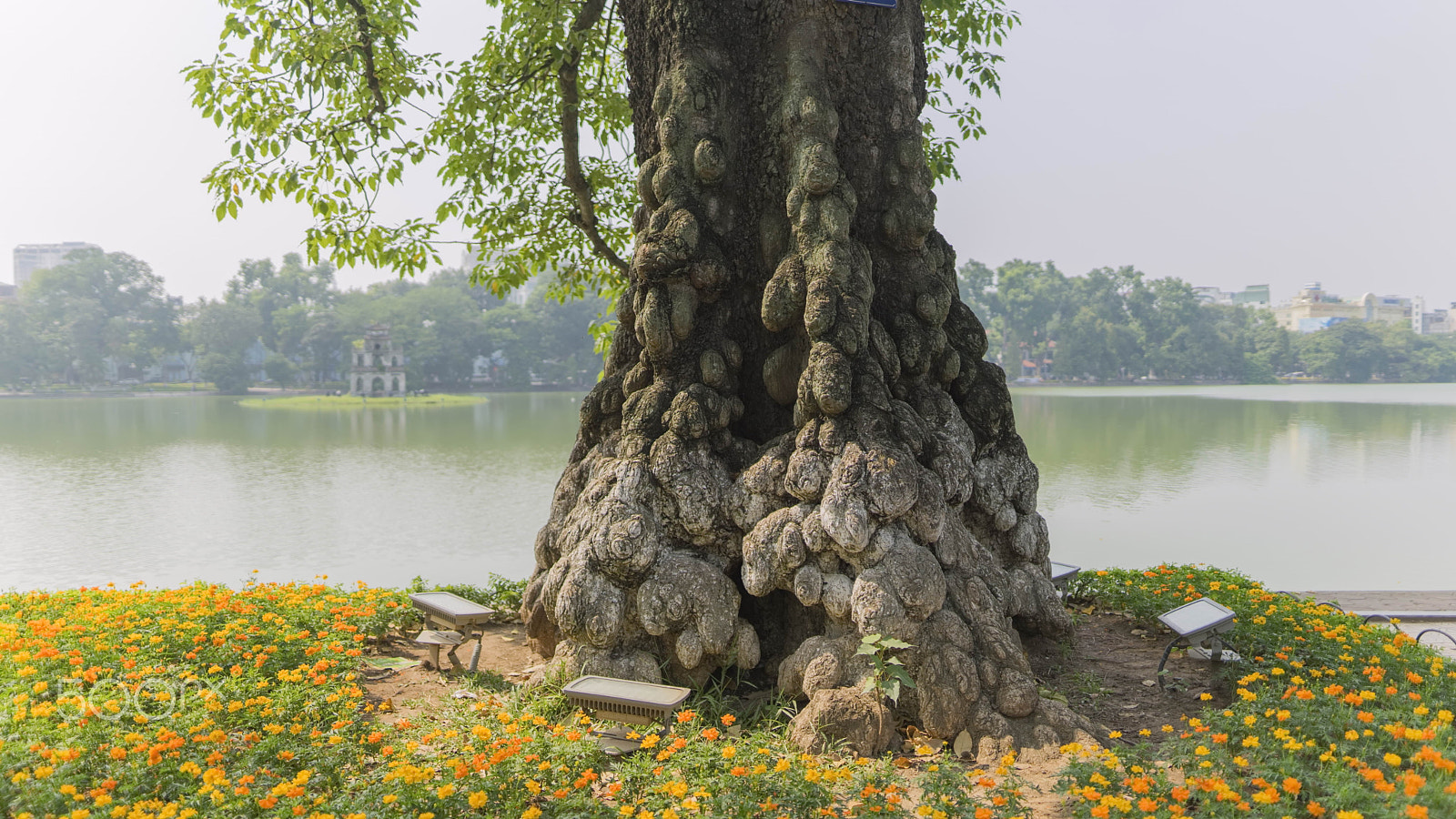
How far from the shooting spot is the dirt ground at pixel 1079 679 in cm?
382

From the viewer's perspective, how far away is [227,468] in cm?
1923

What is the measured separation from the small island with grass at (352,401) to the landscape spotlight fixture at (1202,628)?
45.1 meters

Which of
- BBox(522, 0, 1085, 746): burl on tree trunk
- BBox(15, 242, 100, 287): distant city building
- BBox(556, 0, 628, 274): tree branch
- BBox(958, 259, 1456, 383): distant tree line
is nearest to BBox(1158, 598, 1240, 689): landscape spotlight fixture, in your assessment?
BBox(522, 0, 1085, 746): burl on tree trunk

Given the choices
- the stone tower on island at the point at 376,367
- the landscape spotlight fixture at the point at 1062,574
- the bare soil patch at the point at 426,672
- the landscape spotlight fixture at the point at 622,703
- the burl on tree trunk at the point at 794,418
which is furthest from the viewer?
the stone tower on island at the point at 376,367

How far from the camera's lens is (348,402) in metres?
47.2

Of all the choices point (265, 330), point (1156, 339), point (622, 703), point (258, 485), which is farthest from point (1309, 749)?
point (1156, 339)

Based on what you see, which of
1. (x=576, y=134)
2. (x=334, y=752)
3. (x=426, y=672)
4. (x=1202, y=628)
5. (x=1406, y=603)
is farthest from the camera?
(x=576, y=134)

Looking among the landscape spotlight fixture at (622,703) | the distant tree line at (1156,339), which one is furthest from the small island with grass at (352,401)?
the landscape spotlight fixture at (622,703)

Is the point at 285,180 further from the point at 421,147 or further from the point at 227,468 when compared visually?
the point at 227,468

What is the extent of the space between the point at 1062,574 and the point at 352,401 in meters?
47.8

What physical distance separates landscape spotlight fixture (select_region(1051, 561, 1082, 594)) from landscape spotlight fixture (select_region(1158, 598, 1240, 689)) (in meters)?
0.92

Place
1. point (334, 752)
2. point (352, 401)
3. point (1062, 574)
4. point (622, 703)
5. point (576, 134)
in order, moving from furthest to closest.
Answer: point (352, 401) < point (576, 134) < point (1062, 574) < point (622, 703) < point (334, 752)

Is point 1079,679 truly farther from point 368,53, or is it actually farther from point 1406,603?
point 368,53

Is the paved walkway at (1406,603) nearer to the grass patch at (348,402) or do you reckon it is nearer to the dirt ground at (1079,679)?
the dirt ground at (1079,679)
